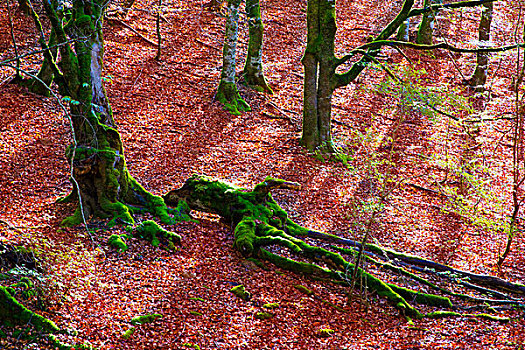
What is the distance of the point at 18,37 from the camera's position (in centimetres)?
1373

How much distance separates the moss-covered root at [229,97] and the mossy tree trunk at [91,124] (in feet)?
20.3

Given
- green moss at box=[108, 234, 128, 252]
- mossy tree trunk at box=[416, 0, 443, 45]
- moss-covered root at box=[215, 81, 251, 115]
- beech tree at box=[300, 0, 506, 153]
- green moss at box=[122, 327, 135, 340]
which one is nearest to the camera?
green moss at box=[122, 327, 135, 340]

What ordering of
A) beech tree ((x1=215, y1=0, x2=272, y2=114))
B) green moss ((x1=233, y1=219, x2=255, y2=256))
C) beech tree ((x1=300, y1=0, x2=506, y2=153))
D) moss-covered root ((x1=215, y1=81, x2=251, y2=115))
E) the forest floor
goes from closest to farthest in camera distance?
the forest floor → green moss ((x1=233, y1=219, x2=255, y2=256)) → beech tree ((x1=300, y1=0, x2=506, y2=153)) → beech tree ((x1=215, y1=0, x2=272, y2=114)) → moss-covered root ((x1=215, y1=81, x2=251, y2=115))

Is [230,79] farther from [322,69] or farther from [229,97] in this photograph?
[322,69]

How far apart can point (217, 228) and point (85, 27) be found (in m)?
4.23

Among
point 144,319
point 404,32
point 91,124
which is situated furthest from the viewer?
point 404,32

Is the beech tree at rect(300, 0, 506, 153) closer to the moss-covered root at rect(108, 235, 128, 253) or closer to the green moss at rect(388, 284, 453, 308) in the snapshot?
the green moss at rect(388, 284, 453, 308)

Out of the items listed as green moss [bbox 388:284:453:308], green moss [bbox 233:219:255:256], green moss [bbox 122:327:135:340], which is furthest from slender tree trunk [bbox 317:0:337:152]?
green moss [bbox 122:327:135:340]

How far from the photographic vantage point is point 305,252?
24.8 feet

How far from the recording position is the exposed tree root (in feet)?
23.3

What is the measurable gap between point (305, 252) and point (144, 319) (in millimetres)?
3028

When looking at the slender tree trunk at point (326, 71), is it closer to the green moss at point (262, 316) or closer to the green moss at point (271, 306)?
the green moss at point (271, 306)

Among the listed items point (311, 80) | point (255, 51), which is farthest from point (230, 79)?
point (311, 80)

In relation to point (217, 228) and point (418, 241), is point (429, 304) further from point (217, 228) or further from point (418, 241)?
point (217, 228)
